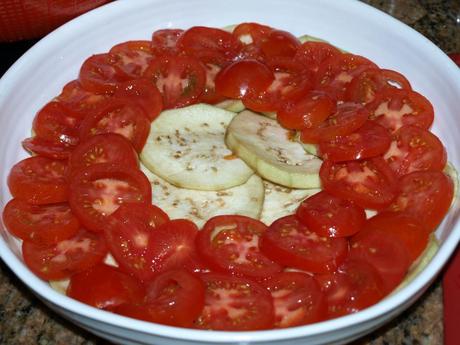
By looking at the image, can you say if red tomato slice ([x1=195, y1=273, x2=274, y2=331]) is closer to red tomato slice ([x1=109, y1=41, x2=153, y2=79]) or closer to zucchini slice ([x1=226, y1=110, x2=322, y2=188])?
zucchini slice ([x1=226, y1=110, x2=322, y2=188])

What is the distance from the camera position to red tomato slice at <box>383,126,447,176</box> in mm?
1922

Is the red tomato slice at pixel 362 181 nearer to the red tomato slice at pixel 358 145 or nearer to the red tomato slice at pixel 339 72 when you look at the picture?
the red tomato slice at pixel 358 145

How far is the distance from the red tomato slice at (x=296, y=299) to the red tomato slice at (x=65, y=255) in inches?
15.5

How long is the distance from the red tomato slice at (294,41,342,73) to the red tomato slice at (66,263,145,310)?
0.89 m

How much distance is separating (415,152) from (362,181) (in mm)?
190

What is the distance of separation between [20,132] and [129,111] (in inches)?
12.8

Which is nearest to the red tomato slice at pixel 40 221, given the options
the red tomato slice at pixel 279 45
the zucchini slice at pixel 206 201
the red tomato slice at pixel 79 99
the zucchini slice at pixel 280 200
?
the zucchini slice at pixel 206 201

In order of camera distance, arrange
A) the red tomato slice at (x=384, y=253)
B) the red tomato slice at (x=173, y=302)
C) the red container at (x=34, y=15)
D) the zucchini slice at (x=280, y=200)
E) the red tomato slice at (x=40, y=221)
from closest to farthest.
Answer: the red tomato slice at (x=173, y=302)
the red tomato slice at (x=384, y=253)
the red tomato slice at (x=40, y=221)
the zucchini slice at (x=280, y=200)
the red container at (x=34, y=15)

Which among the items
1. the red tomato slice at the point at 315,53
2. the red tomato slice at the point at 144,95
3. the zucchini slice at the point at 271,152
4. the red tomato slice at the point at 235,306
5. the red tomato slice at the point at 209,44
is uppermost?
the red tomato slice at the point at 315,53

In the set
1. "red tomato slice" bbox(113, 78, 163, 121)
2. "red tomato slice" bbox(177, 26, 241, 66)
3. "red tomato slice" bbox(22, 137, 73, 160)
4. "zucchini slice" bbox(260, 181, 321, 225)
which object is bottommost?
"red tomato slice" bbox(22, 137, 73, 160)

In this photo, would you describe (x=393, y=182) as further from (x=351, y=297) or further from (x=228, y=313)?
(x=228, y=313)

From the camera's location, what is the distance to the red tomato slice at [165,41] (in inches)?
89.9

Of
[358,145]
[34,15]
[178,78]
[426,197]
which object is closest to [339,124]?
[358,145]

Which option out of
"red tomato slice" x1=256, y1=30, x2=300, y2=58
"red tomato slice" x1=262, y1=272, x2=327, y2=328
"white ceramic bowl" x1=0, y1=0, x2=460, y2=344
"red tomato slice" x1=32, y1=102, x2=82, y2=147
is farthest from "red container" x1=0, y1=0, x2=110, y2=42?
"red tomato slice" x1=262, y1=272, x2=327, y2=328
